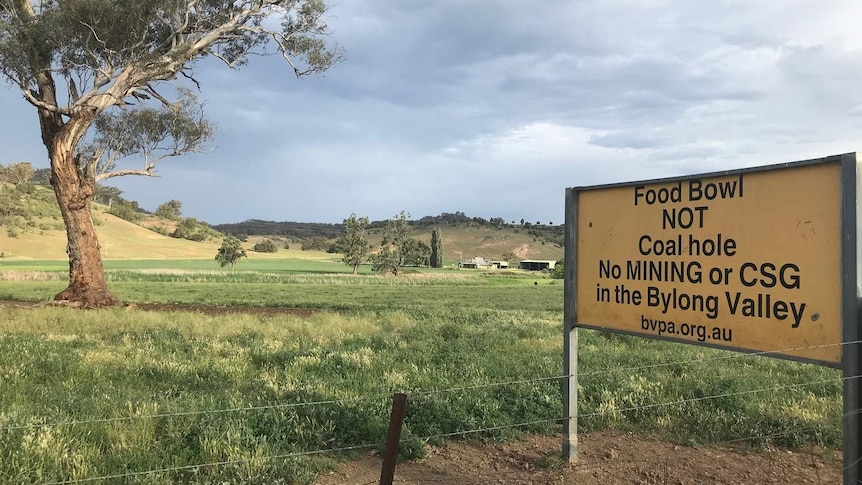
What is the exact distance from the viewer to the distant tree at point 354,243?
87688mm

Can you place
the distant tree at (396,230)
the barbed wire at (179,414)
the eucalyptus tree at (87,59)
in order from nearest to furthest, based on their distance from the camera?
the barbed wire at (179,414) → the eucalyptus tree at (87,59) → the distant tree at (396,230)

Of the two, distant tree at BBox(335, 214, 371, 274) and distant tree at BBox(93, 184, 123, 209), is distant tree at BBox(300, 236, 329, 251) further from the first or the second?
distant tree at BBox(335, 214, 371, 274)

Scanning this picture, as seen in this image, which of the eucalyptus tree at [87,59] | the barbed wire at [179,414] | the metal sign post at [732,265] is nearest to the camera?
the metal sign post at [732,265]

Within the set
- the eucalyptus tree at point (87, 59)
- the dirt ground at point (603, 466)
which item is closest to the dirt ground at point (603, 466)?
the dirt ground at point (603, 466)

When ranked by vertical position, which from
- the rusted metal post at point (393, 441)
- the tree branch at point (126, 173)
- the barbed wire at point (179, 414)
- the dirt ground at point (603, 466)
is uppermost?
the tree branch at point (126, 173)

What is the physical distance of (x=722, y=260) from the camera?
4.07 metres

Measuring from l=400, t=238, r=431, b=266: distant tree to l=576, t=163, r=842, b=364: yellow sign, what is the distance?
4254 inches

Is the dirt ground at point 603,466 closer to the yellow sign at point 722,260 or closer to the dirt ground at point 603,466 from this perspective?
the dirt ground at point 603,466

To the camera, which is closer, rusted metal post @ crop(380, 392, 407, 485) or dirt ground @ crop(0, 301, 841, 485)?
rusted metal post @ crop(380, 392, 407, 485)

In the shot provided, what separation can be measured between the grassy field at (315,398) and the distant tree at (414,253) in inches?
4043

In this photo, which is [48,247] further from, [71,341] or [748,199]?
[748,199]

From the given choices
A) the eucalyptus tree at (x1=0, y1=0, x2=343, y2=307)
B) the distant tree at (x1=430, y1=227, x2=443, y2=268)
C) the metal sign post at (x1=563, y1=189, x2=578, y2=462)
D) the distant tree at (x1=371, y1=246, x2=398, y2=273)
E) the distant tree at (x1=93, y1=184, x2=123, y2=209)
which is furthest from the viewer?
the distant tree at (x1=430, y1=227, x2=443, y2=268)

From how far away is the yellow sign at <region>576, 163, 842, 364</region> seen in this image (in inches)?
138

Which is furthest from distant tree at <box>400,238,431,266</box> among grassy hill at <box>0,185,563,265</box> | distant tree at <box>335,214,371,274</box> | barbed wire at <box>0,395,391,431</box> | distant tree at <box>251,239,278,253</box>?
barbed wire at <box>0,395,391,431</box>
